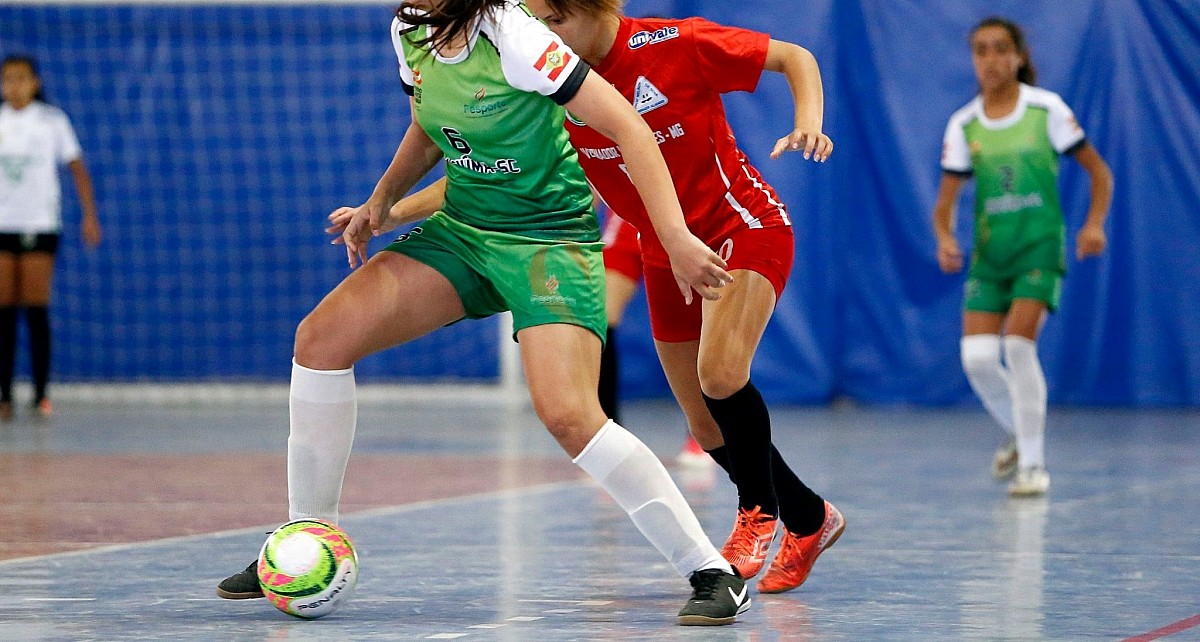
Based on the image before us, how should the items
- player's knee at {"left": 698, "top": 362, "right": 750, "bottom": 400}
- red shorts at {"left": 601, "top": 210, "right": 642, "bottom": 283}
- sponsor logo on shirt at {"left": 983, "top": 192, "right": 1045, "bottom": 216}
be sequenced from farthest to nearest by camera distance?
red shorts at {"left": 601, "top": 210, "right": 642, "bottom": 283}, sponsor logo on shirt at {"left": 983, "top": 192, "right": 1045, "bottom": 216}, player's knee at {"left": 698, "top": 362, "right": 750, "bottom": 400}

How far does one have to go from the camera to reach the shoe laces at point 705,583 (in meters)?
3.72

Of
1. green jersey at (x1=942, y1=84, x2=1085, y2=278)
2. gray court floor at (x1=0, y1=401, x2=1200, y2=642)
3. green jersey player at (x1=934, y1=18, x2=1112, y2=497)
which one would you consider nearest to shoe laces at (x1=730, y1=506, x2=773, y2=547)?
gray court floor at (x1=0, y1=401, x2=1200, y2=642)

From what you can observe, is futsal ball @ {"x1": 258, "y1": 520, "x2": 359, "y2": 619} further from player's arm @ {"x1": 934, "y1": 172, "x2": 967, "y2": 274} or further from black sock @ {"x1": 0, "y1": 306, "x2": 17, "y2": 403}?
black sock @ {"x1": 0, "y1": 306, "x2": 17, "y2": 403}

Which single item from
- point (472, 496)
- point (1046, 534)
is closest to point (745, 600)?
point (1046, 534)

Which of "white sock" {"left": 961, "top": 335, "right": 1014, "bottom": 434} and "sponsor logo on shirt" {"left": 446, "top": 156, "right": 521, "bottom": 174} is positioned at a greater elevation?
"sponsor logo on shirt" {"left": 446, "top": 156, "right": 521, "bottom": 174}

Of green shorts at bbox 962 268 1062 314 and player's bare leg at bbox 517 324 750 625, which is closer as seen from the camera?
player's bare leg at bbox 517 324 750 625

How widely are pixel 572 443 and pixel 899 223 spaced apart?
8341mm

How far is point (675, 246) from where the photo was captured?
3.54 m

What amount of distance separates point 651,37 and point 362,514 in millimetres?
2482

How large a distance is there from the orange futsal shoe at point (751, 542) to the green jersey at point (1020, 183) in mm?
3212

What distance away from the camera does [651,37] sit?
166 inches

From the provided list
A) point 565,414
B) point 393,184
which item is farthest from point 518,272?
point 393,184

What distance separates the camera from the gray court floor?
3.65 meters

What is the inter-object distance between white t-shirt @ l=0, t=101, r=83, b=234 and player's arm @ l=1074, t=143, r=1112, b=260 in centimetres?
663
